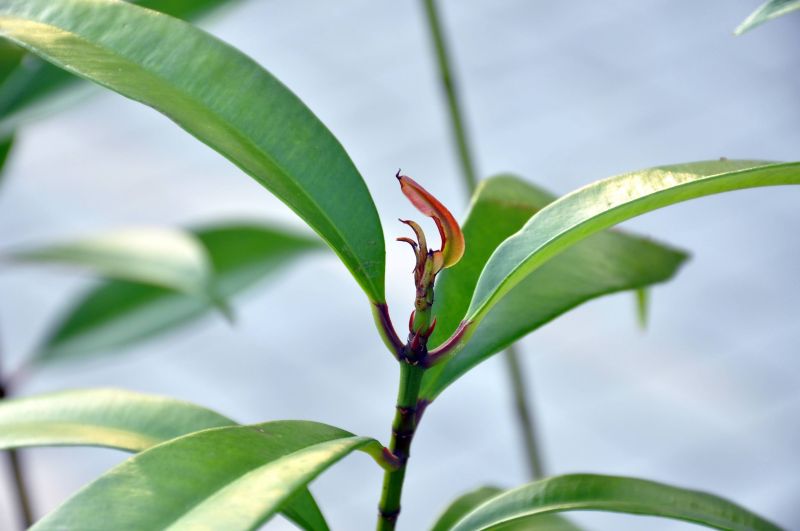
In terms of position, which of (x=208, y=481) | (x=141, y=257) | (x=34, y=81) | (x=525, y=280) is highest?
(x=34, y=81)

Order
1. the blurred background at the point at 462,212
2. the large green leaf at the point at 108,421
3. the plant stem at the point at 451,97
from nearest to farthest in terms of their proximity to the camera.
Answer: the large green leaf at the point at 108,421
the plant stem at the point at 451,97
the blurred background at the point at 462,212

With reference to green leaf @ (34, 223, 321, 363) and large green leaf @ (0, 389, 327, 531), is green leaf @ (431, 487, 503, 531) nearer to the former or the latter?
large green leaf @ (0, 389, 327, 531)

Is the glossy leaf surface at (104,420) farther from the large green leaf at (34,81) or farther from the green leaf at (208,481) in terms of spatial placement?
the large green leaf at (34,81)

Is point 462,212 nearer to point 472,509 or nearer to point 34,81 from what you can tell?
point 34,81

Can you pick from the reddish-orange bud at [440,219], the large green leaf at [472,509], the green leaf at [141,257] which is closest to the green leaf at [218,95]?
the reddish-orange bud at [440,219]

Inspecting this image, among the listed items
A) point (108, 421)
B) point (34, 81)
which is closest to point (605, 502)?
point (108, 421)

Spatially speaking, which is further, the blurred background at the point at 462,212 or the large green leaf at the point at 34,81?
the blurred background at the point at 462,212

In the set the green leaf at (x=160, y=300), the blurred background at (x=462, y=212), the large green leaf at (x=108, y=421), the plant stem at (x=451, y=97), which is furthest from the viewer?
the blurred background at (x=462, y=212)
